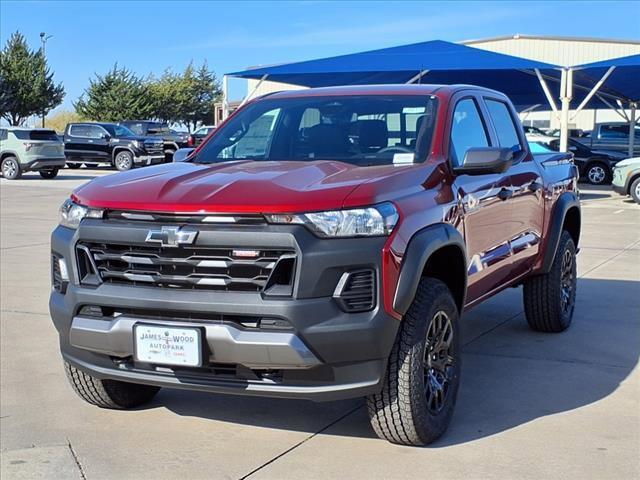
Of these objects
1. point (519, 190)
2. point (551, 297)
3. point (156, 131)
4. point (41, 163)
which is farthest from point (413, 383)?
point (156, 131)

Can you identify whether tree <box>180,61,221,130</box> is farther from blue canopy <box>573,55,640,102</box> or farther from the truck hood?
the truck hood

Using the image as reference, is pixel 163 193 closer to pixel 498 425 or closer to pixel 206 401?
pixel 206 401

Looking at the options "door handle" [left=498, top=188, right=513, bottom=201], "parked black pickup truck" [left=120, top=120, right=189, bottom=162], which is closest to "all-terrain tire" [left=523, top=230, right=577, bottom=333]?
"door handle" [left=498, top=188, right=513, bottom=201]

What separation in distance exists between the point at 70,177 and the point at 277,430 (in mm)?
24010

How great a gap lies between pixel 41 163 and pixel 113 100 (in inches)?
1194

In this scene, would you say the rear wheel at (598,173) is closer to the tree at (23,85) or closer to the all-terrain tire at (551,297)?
the all-terrain tire at (551,297)

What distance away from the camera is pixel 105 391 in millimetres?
4395

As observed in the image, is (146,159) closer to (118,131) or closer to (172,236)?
(118,131)

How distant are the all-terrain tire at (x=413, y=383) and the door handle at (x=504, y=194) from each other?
1.22m

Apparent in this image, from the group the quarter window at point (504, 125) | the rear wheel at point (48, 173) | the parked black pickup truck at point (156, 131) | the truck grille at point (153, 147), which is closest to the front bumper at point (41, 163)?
the rear wheel at point (48, 173)

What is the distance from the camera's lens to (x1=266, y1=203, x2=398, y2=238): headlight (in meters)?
3.44

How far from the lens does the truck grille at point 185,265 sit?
3441mm

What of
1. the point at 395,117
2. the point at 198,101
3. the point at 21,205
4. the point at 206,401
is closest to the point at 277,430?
the point at 206,401

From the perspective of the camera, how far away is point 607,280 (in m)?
8.61
